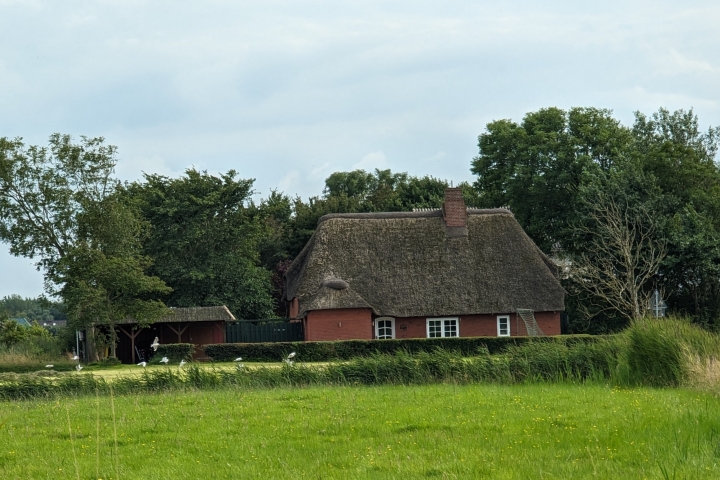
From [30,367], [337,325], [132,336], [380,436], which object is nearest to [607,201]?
[337,325]

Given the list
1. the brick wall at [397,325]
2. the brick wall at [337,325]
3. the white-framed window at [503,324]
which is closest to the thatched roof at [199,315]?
the brick wall at [397,325]

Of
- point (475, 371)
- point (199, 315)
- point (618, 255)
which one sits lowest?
point (475, 371)

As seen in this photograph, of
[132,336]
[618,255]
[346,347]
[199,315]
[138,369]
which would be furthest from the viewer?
[618,255]

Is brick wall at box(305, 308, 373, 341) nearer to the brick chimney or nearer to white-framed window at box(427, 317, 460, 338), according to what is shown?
white-framed window at box(427, 317, 460, 338)

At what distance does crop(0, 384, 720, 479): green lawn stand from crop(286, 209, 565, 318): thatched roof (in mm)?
21178

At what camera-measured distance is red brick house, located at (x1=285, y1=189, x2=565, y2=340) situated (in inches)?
1460

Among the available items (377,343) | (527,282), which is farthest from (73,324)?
(527,282)

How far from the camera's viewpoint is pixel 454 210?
135 ft

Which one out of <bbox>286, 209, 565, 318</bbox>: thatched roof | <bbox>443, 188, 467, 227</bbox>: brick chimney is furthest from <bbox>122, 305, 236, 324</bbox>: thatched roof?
<bbox>443, 188, 467, 227</bbox>: brick chimney

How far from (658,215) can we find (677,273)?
302 cm

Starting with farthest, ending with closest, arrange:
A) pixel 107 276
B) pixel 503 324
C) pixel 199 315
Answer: pixel 503 324, pixel 199 315, pixel 107 276

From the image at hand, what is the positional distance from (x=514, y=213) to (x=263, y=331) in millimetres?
15365

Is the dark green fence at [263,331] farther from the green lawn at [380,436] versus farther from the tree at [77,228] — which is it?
the green lawn at [380,436]

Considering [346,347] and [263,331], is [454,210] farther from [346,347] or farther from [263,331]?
[346,347]
